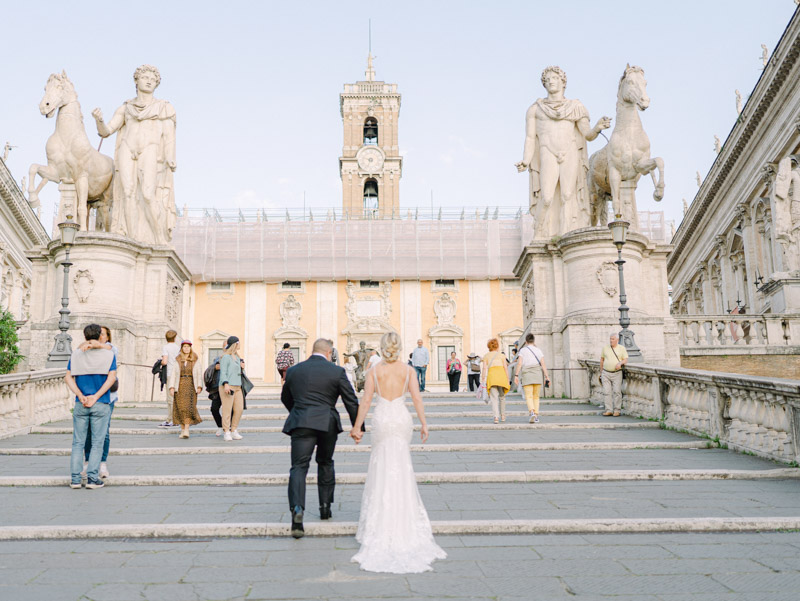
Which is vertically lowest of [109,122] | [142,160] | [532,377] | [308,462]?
[308,462]

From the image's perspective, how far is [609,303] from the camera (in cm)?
1518

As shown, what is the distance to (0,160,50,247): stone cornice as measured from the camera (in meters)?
33.9

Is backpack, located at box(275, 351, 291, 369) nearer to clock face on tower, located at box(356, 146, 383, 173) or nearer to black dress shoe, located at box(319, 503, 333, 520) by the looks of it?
black dress shoe, located at box(319, 503, 333, 520)

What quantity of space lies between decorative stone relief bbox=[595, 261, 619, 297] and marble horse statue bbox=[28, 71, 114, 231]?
38.8 feet

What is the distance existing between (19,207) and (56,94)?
78.2ft

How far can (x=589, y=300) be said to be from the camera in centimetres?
1531

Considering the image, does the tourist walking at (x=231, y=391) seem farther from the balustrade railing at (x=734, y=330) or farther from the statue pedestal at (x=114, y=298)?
the balustrade railing at (x=734, y=330)

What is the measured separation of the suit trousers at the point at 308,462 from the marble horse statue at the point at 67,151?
43.2ft

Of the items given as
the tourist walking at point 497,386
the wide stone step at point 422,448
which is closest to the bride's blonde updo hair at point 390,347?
the wide stone step at point 422,448

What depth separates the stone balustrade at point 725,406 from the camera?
7.26 meters

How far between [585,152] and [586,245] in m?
2.98

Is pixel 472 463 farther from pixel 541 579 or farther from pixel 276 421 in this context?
pixel 276 421

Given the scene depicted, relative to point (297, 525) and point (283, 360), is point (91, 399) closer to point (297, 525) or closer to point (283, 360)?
point (297, 525)

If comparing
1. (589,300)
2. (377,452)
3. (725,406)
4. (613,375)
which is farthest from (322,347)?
(589,300)
